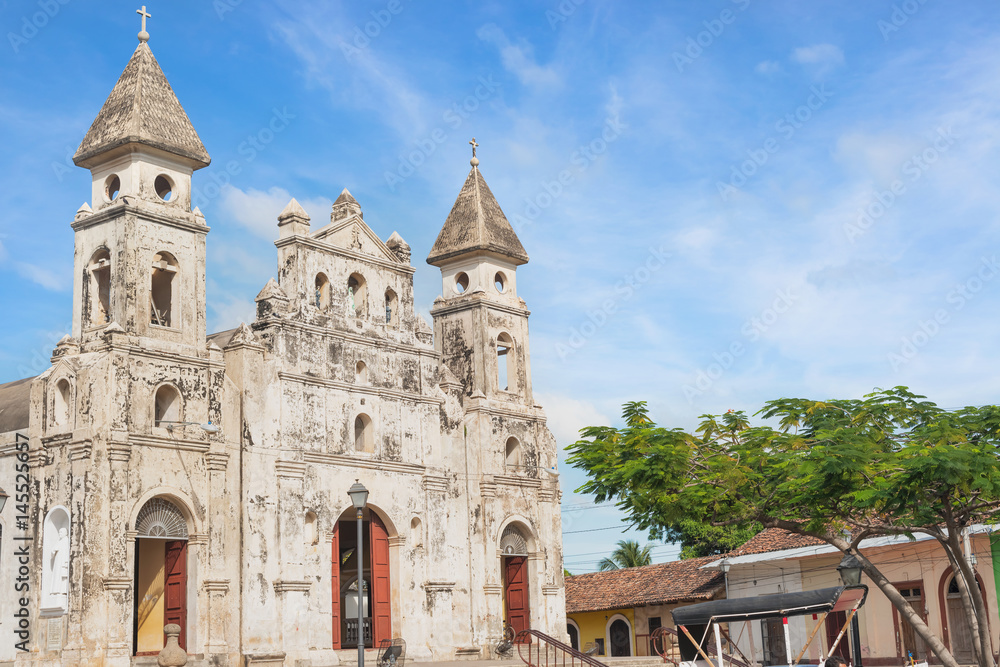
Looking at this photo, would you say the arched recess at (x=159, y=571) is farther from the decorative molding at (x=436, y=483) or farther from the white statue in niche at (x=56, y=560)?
the decorative molding at (x=436, y=483)

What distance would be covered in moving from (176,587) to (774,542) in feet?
61.2

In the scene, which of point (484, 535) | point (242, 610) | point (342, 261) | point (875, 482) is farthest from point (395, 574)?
point (875, 482)

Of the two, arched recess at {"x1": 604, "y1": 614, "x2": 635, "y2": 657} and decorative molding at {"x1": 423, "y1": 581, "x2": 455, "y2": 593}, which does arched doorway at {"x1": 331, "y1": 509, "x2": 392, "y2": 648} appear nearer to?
decorative molding at {"x1": 423, "y1": 581, "x2": 455, "y2": 593}

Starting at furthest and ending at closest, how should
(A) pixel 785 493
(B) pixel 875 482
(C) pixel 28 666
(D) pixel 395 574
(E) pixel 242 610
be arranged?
(D) pixel 395 574 < (E) pixel 242 610 < (C) pixel 28 666 < (A) pixel 785 493 < (B) pixel 875 482

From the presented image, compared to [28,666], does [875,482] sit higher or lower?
higher

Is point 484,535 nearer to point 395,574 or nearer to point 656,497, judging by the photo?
point 395,574

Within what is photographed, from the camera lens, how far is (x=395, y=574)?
27875 mm

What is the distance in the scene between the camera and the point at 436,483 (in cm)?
2900

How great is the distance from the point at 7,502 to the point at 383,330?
965cm

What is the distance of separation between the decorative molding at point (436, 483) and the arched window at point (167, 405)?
712 cm

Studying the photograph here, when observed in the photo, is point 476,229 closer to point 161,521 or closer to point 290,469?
point 290,469

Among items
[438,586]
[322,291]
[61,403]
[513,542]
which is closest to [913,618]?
[438,586]

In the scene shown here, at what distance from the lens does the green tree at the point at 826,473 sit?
60.4 ft

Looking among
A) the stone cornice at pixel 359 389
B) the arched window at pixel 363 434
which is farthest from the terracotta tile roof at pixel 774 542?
the arched window at pixel 363 434
